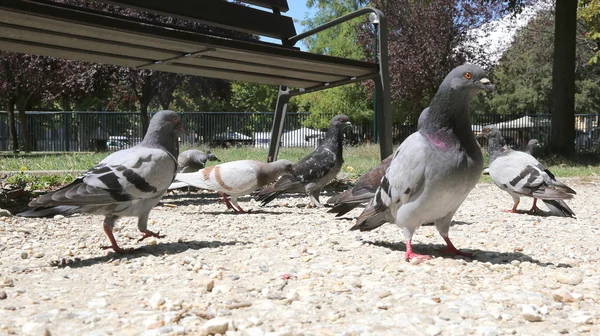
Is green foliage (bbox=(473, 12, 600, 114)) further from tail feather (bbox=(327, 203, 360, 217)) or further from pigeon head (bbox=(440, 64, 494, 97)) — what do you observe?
pigeon head (bbox=(440, 64, 494, 97))

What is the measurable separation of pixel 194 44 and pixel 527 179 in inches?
131

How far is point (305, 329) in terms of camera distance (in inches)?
79.9

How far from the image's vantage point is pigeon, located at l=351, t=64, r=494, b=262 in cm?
290

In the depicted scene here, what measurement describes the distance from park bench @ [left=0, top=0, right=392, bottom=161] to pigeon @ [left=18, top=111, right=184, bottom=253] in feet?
4.39

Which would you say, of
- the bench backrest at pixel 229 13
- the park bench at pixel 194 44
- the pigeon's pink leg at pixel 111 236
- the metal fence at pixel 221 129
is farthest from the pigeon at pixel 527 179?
the metal fence at pixel 221 129

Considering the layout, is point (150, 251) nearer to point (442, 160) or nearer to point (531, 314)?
point (442, 160)

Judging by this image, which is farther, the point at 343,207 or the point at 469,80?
the point at 343,207

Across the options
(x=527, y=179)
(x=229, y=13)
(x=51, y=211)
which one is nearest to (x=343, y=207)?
(x=527, y=179)

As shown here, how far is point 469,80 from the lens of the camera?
298cm

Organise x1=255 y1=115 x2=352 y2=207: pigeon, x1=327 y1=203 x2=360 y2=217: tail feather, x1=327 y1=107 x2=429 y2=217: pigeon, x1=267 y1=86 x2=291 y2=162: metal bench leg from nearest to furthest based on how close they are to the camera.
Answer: x1=327 y1=107 x2=429 y2=217: pigeon < x1=327 y1=203 x2=360 y2=217: tail feather < x1=255 y1=115 x2=352 y2=207: pigeon < x1=267 y1=86 x2=291 y2=162: metal bench leg

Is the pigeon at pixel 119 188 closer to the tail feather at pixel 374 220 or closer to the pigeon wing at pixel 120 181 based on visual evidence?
the pigeon wing at pixel 120 181

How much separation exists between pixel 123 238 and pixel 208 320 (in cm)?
Result: 218

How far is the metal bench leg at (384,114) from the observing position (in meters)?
6.38

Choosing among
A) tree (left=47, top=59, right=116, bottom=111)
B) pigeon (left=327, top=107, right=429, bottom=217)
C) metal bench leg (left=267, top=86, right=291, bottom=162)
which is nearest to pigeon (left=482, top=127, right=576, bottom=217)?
pigeon (left=327, top=107, right=429, bottom=217)
